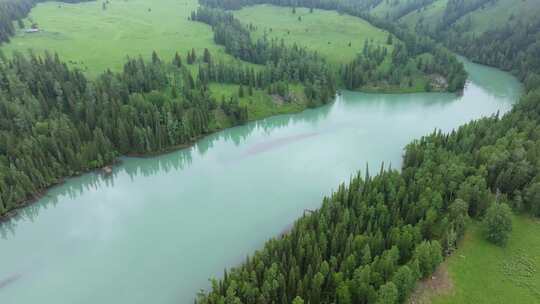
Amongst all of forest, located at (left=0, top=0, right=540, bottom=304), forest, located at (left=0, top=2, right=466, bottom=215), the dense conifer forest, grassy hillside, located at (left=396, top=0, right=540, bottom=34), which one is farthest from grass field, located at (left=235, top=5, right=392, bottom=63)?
the dense conifer forest

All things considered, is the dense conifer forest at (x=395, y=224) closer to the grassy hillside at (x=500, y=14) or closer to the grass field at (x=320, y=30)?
the grass field at (x=320, y=30)

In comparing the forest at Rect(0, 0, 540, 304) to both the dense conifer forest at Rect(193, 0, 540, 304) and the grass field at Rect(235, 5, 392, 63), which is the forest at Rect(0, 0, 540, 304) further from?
the grass field at Rect(235, 5, 392, 63)

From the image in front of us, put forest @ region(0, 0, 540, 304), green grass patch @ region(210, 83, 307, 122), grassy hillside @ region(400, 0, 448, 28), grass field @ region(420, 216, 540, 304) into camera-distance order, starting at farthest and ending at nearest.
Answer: grassy hillside @ region(400, 0, 448, 28) < green grass patch @ region(210, 83, 307, 122) < grass field @ region(420, 216, 540, 304) < forest @ region(0, 0, 540, 304)

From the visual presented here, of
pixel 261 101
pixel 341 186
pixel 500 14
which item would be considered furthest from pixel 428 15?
pixel 341 186

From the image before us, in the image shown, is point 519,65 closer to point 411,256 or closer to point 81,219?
point 411,256

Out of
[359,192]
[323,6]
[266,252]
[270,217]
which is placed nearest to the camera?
[266,252]

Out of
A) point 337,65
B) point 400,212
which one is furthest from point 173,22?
point 400,212

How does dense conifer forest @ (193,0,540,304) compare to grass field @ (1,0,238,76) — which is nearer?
dense conifer forest @ (193,0,540,304)
